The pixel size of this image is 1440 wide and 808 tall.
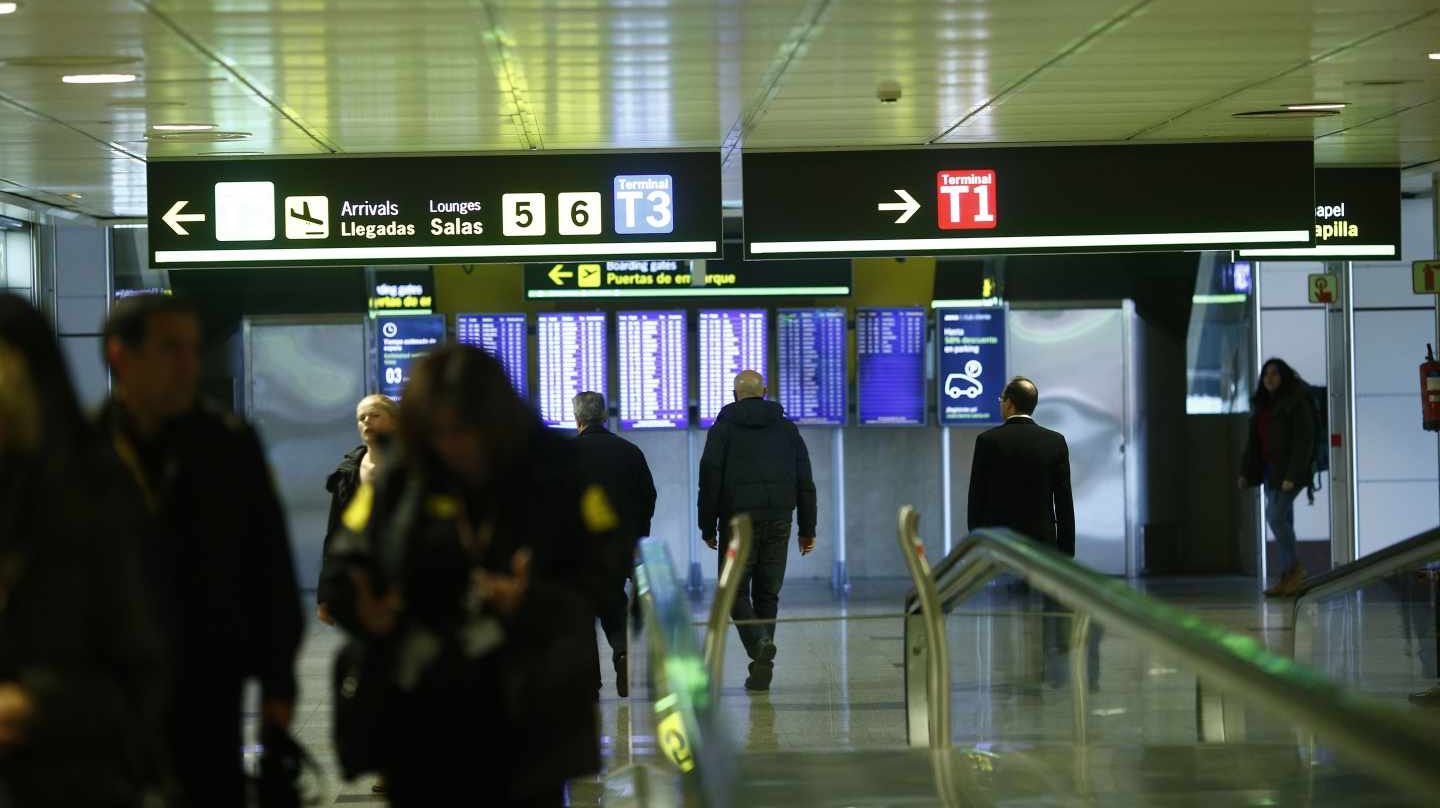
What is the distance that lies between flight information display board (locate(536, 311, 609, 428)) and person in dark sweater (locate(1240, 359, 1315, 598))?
5424 millimetres

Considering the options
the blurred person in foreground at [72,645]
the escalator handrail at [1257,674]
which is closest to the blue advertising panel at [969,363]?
the escalator handrail at [1257,674]

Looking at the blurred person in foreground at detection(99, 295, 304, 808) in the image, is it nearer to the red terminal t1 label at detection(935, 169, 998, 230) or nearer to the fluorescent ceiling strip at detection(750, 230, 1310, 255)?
the fluorescent ceiling strip at detection(750, 230, 1310, 255)

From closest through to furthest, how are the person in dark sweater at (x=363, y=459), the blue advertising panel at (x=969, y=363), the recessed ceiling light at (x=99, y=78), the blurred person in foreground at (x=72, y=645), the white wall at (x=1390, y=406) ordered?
the blurred person in foreground at (x=72, y=645) < the person in dark sweater at (x=363, y=459) < the recessed ceiling light at (x=99, y=78) < the blue advertising panel at (x=969, y=363) < the white wall at (x=1390, y=406)

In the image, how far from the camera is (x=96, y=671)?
276 cm

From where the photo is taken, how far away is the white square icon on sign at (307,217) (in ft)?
30.9

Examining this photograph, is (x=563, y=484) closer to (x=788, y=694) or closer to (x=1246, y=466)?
(x=788, y=694)

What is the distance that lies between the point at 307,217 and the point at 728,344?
6451 mm

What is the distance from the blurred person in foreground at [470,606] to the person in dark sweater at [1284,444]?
37.7 feet

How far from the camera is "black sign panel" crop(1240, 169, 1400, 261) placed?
1048 cm

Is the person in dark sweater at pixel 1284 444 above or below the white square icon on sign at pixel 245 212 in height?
below

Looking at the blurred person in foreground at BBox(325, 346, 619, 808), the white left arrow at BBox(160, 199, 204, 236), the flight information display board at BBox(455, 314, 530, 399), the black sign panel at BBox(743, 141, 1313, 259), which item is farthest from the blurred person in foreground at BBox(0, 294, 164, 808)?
the flight information display board at BBox(455, 314, 530, 399)

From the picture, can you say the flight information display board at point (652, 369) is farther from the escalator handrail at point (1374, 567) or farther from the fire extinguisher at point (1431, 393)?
the escalator handrail at point (1374, 567)

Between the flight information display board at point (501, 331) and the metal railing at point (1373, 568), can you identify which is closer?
the metal railing at point (1373, 568)

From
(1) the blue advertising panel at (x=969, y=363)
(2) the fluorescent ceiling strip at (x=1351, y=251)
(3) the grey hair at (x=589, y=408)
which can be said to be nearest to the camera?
(3) the grey hair at (x=589, y=408)
